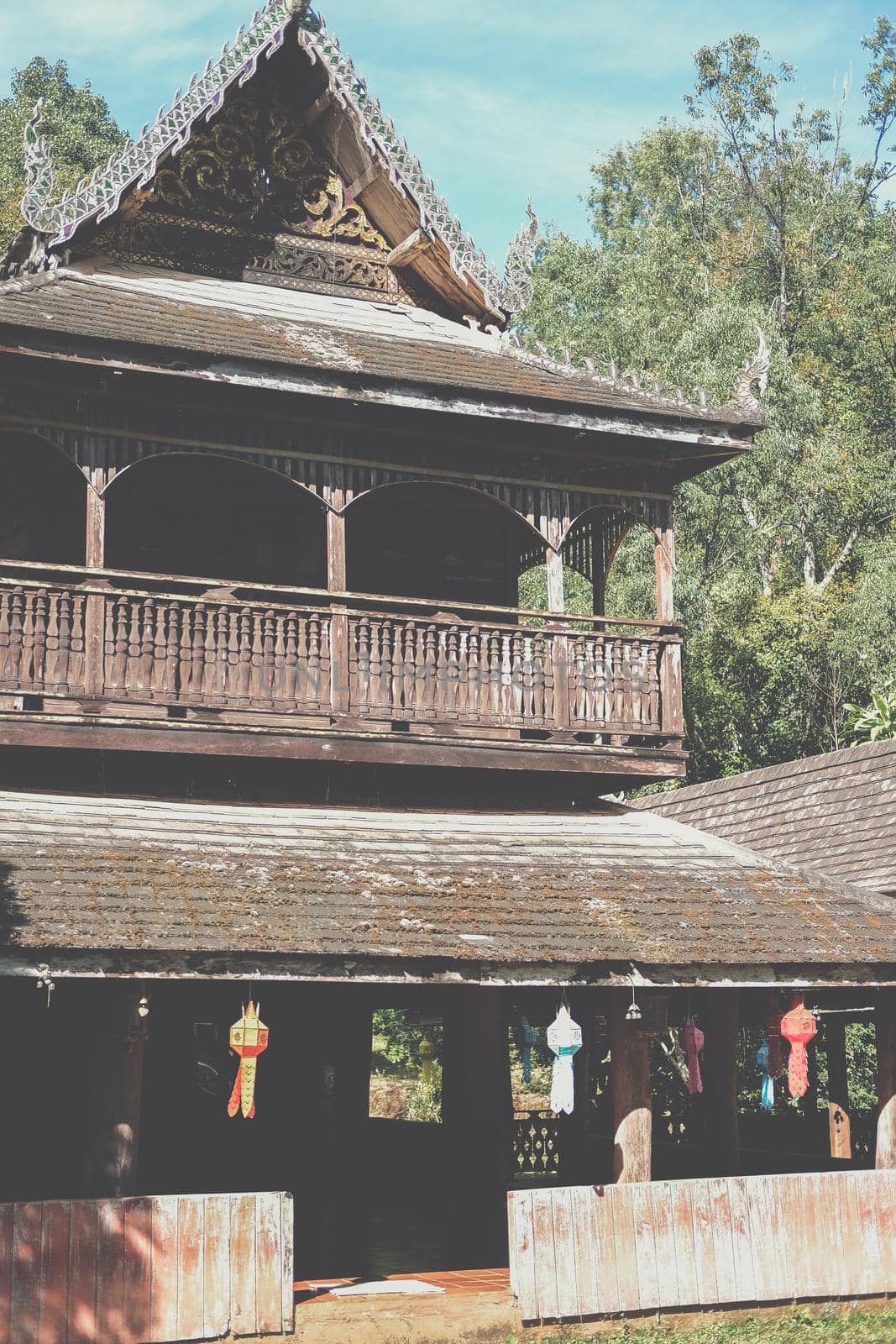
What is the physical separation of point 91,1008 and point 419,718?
393 centimetres

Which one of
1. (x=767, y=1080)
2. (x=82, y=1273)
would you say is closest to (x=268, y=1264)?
(x=82, y=1273)

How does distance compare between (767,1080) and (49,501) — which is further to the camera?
(49,501)

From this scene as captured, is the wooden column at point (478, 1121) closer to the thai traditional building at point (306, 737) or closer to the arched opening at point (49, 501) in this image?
the thai traditional building at point (306, 737)

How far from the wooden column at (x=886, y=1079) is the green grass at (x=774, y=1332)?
1.45 metres

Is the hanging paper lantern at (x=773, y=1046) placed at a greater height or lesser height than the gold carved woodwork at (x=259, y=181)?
lesser

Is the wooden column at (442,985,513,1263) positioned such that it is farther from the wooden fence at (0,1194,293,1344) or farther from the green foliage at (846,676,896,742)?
the green foliage at (846,676,896,742)

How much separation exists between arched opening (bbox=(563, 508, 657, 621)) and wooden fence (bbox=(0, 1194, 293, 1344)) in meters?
7.18

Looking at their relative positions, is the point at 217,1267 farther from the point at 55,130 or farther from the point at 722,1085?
the point at 55,130

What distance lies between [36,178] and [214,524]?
11.4ft

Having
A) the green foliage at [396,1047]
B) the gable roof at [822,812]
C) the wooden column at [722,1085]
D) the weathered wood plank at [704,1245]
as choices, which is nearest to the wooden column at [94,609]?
the weathered wood plank at [704,1245]

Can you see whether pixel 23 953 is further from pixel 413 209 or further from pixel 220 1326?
pixel 413 209

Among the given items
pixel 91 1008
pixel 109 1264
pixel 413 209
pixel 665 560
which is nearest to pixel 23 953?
pixel 109 1264

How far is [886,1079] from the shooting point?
14.0m

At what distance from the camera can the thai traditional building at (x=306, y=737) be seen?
38.4ft
